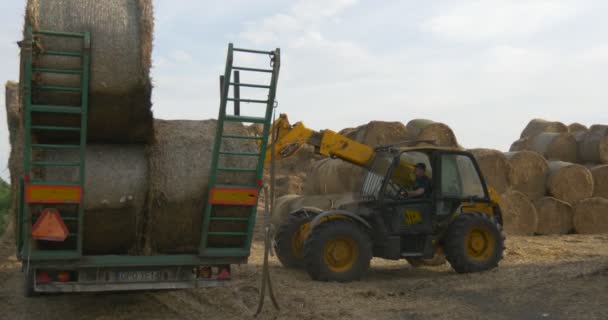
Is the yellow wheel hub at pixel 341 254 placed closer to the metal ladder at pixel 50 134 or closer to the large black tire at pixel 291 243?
the large black tire at pixel 291 243

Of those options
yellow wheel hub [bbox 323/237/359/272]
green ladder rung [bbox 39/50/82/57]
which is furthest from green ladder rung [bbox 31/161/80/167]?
yellow wheel hub [bbox 323/237/359/272]

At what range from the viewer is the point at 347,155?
35.4 feet

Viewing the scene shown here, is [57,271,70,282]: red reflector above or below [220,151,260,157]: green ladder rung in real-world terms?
below

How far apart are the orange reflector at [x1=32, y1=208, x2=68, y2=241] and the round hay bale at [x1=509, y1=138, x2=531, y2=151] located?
14.0 metres

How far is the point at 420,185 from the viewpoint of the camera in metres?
10.4

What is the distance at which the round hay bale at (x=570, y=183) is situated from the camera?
15704 mm

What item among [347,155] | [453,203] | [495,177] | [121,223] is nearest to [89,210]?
[121,223]

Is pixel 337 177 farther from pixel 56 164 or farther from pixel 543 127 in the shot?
pixel 543 127

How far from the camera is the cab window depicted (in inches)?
415

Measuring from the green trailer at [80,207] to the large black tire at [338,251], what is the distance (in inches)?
94.8

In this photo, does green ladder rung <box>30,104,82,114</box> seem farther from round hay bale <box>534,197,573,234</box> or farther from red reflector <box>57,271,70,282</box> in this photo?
round hay bale <box>534,197,573,234</box>

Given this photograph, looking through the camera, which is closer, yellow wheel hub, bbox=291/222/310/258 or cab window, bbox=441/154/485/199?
cab window, bbox=441/154/485/199

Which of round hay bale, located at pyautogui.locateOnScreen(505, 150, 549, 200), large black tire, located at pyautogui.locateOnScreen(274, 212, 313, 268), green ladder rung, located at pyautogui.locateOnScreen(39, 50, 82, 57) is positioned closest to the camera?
green ladder rung, located at pyautogui.locateOnScreen(39, 50, 82, 57)

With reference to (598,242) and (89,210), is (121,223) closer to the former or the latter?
(89,210)
